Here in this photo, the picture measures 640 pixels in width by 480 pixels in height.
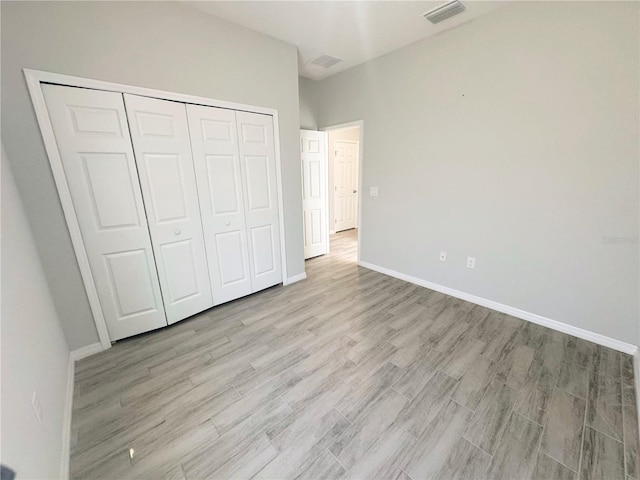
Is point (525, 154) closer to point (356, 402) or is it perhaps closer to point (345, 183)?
point (356, 402)

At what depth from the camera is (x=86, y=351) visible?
6.84ft

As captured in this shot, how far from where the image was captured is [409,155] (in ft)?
10.1

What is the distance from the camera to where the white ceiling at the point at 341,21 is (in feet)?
7.08

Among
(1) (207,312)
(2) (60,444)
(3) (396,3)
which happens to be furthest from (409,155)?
(2) (60,444)

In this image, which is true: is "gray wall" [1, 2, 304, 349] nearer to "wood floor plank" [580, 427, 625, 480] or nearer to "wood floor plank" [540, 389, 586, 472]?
"wood floor plank" [540, 389, 586, 472]

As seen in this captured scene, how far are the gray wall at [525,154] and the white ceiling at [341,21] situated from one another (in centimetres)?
19

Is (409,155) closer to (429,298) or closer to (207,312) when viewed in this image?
(429,298)

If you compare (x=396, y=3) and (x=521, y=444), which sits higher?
(x=396, y=3)

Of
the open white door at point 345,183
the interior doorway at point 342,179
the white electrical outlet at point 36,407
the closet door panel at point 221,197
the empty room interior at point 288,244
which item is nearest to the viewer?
the white electrical outlet at point 36,407

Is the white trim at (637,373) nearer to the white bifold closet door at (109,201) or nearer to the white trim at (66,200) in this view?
the white bifold closet door at (109,201)

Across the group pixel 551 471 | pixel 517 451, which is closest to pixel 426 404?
pixel 517 451

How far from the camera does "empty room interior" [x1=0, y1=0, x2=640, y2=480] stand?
1385 mm

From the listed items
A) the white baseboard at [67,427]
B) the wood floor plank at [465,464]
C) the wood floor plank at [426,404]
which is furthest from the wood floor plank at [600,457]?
the white baseboard at [67,427]

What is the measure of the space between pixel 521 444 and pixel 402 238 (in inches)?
90.2
